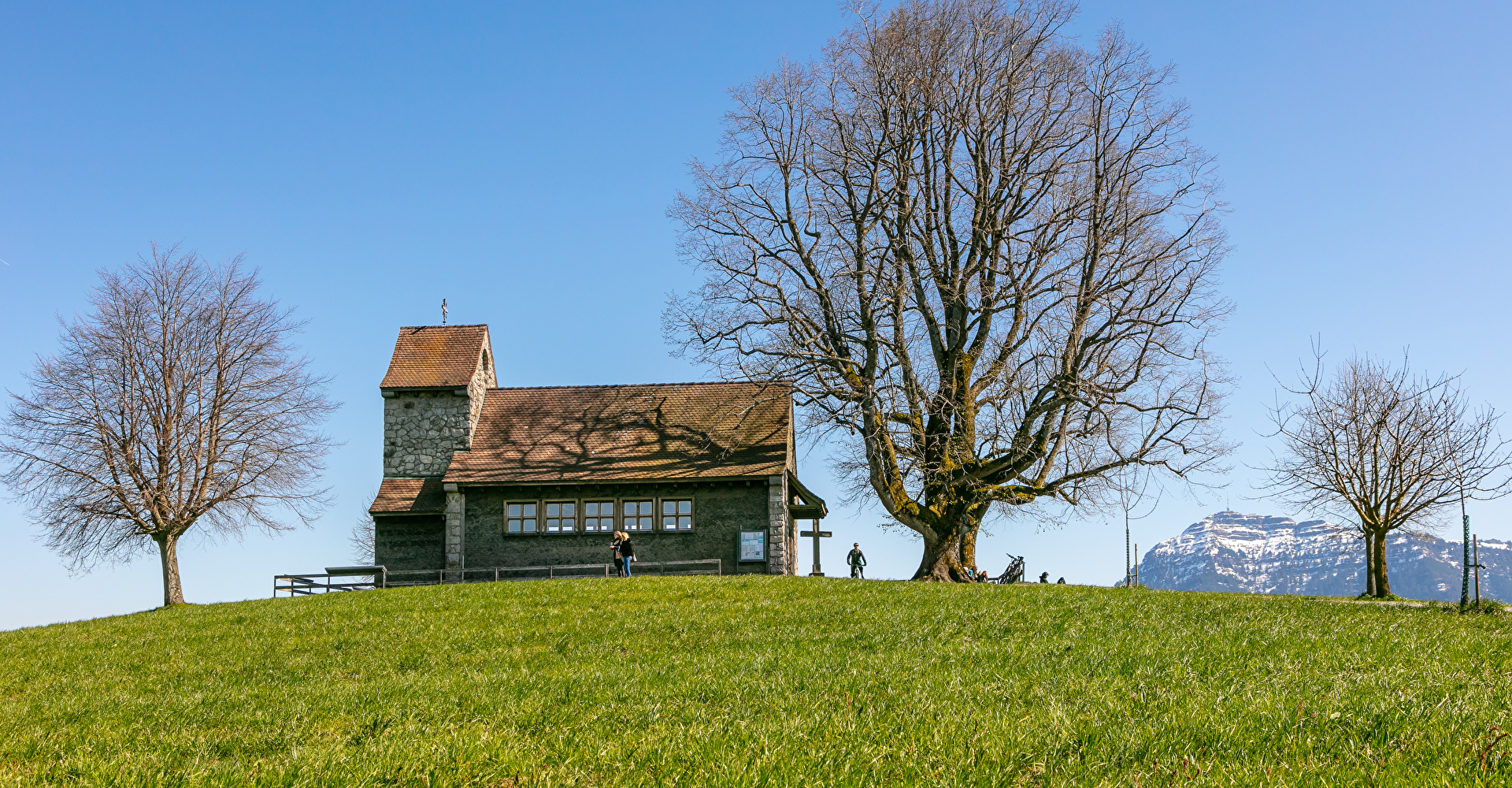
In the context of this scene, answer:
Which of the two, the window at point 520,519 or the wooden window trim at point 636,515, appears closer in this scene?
the wooden window trim at point 636,515

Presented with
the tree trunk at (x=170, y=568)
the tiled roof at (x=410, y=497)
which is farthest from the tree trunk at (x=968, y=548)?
the tree trunk at (x=170, y=568)

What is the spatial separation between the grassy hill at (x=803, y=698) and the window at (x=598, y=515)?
42.6ft

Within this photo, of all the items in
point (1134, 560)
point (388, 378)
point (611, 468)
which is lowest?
point (1134, 560)

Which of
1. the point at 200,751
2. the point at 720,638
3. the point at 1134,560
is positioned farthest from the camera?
the point at 1134,560

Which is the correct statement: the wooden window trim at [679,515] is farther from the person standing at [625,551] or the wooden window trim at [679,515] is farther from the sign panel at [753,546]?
the person standing at [625,551]

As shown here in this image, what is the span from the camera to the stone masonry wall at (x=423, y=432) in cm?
3569

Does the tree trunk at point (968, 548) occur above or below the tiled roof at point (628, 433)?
below

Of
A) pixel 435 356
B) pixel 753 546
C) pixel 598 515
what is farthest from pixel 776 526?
pixel 435 356

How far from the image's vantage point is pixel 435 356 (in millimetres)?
36938

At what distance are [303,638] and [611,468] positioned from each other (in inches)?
587

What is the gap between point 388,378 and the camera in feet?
118

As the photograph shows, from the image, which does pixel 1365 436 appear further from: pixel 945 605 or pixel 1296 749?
pixel 1296 749

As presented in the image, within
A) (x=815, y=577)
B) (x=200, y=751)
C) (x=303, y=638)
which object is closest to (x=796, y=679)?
(x=200, y=751)

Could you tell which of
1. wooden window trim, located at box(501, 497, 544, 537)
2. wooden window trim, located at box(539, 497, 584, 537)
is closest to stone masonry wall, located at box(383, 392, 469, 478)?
wooden window trim, located at box(501, 497, 544, 537)
